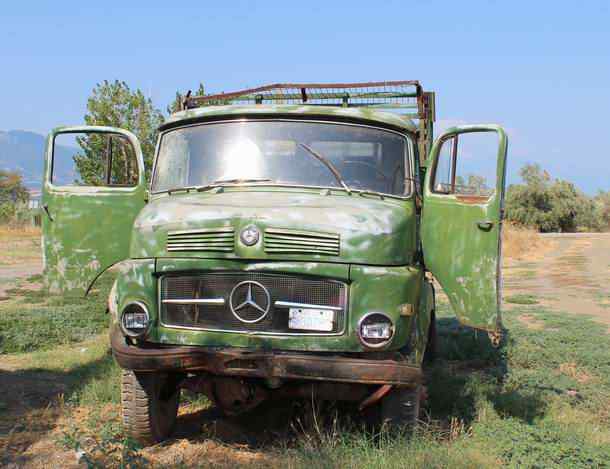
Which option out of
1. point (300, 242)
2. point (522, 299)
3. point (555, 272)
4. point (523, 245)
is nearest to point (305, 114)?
point (300, 242)

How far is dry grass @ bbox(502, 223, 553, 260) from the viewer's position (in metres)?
25.0

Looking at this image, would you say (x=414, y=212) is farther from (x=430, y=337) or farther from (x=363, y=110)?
(x=430, y=337)

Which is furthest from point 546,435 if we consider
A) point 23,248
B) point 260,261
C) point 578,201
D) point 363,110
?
point 578,201

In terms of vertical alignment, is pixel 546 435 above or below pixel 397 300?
below

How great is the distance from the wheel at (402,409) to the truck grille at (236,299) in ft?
2.27

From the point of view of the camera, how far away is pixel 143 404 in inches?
192

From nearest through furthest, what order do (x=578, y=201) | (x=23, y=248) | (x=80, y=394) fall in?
1. (x=80, y=394)
2. (x=23, y=248)
3. (x=578, y=201)

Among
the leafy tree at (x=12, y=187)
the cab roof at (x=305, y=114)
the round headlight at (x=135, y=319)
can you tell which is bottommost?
the round headlight at (x=135, y=319)

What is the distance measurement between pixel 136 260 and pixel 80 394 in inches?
85.9

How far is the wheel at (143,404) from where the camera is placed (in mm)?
4875

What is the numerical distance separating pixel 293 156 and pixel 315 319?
1.40 metres

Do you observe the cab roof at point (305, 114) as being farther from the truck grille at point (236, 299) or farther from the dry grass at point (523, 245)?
the dry grass at point (523, 245)

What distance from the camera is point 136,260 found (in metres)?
4.70

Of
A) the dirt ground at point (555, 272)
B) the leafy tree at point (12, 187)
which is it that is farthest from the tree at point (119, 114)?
the leafy tree at point (12, 187)
